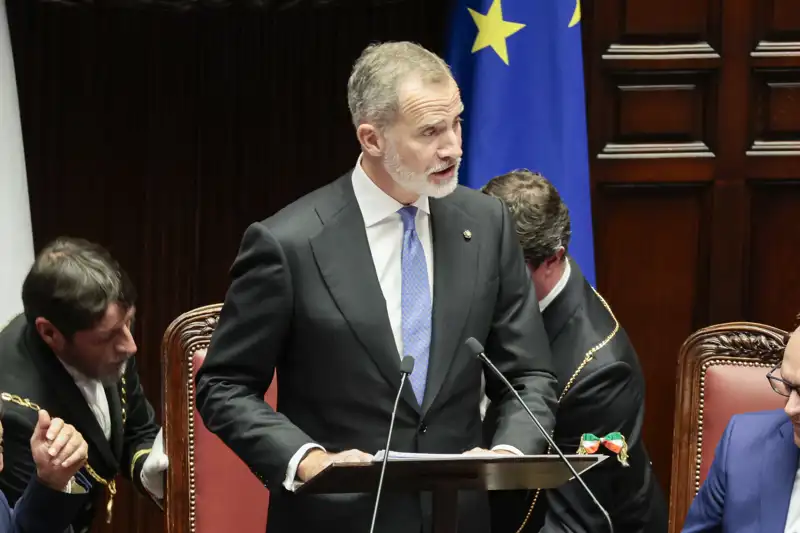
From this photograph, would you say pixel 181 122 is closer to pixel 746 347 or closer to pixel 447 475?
pixel 746 347

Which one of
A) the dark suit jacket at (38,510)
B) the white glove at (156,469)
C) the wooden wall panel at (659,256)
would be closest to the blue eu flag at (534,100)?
the wooden wall panel at (659,256)

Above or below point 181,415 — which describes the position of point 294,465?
above

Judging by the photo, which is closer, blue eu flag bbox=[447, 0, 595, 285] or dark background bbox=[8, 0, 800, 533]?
blue eu flag bbox=[447, 0, 595, 285]

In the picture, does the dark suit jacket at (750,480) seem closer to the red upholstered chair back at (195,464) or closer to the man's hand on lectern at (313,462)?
the man's hand on lectern at (313,462)

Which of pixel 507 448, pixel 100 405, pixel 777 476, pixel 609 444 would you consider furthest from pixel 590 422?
pixel 100 405

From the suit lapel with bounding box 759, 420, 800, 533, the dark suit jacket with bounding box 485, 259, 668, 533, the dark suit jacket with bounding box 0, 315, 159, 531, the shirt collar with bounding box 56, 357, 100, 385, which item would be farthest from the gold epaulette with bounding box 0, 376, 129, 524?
the suit lapel with bounding box 759, 420, 800, 533

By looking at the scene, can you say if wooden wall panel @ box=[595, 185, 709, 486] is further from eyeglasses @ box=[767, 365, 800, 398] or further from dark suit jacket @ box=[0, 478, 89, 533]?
dark suit jacket @ box=[0, 478, 89, 533]

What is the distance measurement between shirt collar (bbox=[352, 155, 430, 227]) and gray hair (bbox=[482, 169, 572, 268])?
0.47 meters

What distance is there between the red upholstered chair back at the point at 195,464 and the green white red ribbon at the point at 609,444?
769mm

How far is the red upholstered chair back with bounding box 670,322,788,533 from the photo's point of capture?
10.3 ft

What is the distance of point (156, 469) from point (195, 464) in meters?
0.09

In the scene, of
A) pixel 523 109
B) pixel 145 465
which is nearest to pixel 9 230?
pixel 145 465

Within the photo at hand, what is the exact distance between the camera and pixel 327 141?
400cm

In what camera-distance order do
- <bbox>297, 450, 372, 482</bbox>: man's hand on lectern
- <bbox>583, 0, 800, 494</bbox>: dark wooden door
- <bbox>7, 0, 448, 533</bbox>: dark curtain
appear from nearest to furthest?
1. <bbox>297, 450, 372, 482</bbox>: man's hand on lectern
2. <bbox>7, 0, 448, 533</bbox>: dark curtain
3. <bbox>583, 0, 800, 494</bbox>: dark wooden door
